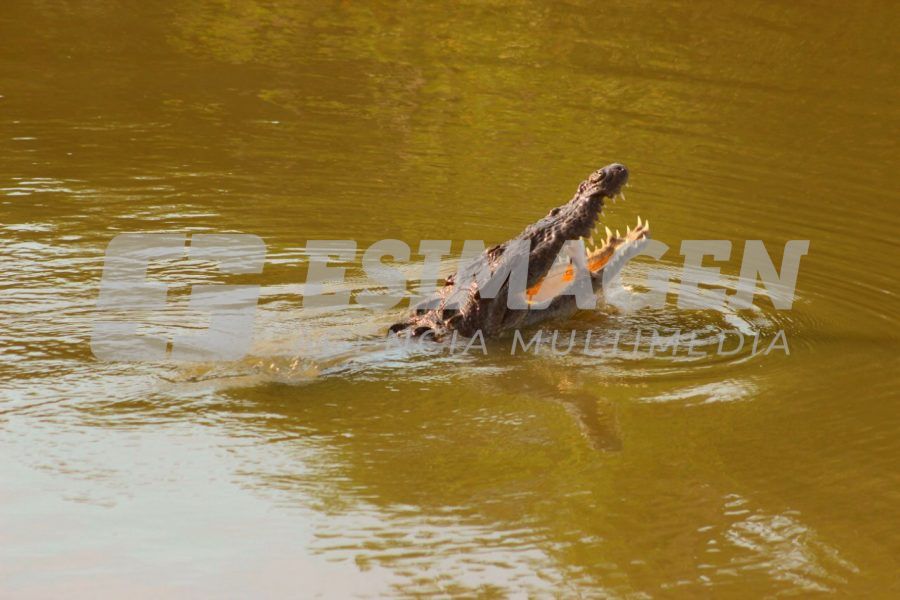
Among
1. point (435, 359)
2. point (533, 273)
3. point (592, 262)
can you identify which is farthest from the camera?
point (592, 262)

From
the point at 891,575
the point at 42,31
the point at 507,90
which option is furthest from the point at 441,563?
the point at 42,31

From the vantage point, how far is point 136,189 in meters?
9.66

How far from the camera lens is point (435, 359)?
6.90 m

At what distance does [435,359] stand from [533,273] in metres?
0.91

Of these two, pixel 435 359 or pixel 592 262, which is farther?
pixel 592 262

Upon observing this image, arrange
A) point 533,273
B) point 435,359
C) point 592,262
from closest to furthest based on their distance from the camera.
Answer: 1. point 435,359
2. point 533,273
3. point 592,262

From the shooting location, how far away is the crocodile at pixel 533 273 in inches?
282

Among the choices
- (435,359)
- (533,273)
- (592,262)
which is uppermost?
(592,262)

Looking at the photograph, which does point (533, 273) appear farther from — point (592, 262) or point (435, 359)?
point (435, 359)

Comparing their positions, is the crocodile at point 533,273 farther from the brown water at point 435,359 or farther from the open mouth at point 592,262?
the brown water at point 435,359

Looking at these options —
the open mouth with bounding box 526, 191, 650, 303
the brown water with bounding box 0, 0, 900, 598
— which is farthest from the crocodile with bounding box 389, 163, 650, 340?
the brown water with bounding box 0, 0, 900, 598

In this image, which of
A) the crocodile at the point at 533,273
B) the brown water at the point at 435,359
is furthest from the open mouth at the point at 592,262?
the brown water at the point at 435,359

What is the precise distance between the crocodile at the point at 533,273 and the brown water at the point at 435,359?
0.78 feet

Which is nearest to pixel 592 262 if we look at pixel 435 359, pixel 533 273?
pixel 533 273
